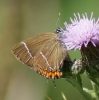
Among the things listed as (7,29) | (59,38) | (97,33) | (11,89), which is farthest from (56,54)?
(7,29)

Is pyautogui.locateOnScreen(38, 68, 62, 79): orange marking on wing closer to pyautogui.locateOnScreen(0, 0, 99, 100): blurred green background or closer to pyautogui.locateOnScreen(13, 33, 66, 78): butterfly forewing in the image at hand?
pyautogui.locateOnScreen(13, 33, 66, 78): butterfly forewing

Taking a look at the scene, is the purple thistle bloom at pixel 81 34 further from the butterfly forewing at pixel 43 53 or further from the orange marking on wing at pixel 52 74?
the orange marking on wing at pixel 52 74

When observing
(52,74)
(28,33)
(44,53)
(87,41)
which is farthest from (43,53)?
(28,33)

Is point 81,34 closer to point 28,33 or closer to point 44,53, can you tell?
point 44,53

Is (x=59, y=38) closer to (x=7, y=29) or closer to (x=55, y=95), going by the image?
(x=55, y=95)

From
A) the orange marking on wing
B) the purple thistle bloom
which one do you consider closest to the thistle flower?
the purple thistle bloom

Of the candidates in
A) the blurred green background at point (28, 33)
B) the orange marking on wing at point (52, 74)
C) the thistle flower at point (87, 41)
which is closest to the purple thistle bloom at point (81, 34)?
the thistle flower at point (87, 41)
